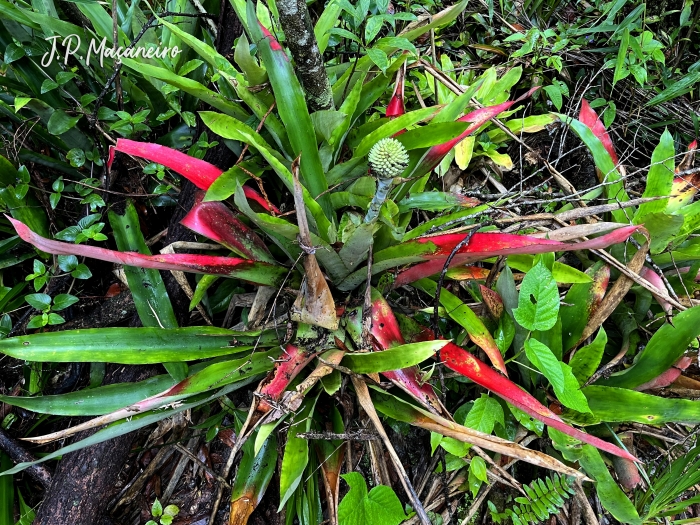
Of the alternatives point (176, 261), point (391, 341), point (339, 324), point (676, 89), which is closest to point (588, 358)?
point (391, 341)

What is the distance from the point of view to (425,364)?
1135mm

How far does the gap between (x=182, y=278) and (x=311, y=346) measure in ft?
1.34

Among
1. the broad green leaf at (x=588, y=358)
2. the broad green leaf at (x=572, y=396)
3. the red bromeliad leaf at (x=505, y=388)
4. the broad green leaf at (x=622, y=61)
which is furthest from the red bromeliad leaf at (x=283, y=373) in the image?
the broad green leaf at (x=622, y=61)

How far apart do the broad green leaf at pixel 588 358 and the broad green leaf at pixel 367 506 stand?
0.55m

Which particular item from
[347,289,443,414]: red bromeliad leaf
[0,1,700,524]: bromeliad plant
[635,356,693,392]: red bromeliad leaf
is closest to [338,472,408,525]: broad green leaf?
[0,1,700,524]: bromeliad plant

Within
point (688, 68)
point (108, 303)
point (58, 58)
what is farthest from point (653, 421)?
point (58, 58)

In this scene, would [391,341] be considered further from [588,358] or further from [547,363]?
[588,358]

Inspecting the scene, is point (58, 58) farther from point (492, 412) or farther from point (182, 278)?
point (492, 412)

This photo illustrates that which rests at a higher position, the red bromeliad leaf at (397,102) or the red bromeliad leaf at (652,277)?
the red bromeliad leaf at (397,102)

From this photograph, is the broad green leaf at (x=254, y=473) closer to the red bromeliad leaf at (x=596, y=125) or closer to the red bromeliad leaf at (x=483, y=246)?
the red bromeliad leaf at (x=483, y=246)

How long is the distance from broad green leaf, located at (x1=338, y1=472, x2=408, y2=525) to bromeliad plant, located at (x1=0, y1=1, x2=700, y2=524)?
71 mm

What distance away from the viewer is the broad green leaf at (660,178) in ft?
4.12

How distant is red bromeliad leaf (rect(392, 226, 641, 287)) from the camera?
3.01 ft

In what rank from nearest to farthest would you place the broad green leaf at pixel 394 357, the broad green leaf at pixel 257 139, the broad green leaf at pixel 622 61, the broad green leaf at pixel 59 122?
the broad green leaf at pixel 394 357
the broad green leaf at pixel 257 139
the broad green leaf at pixel 59 122
the broad green leaf at pixel 622 61
